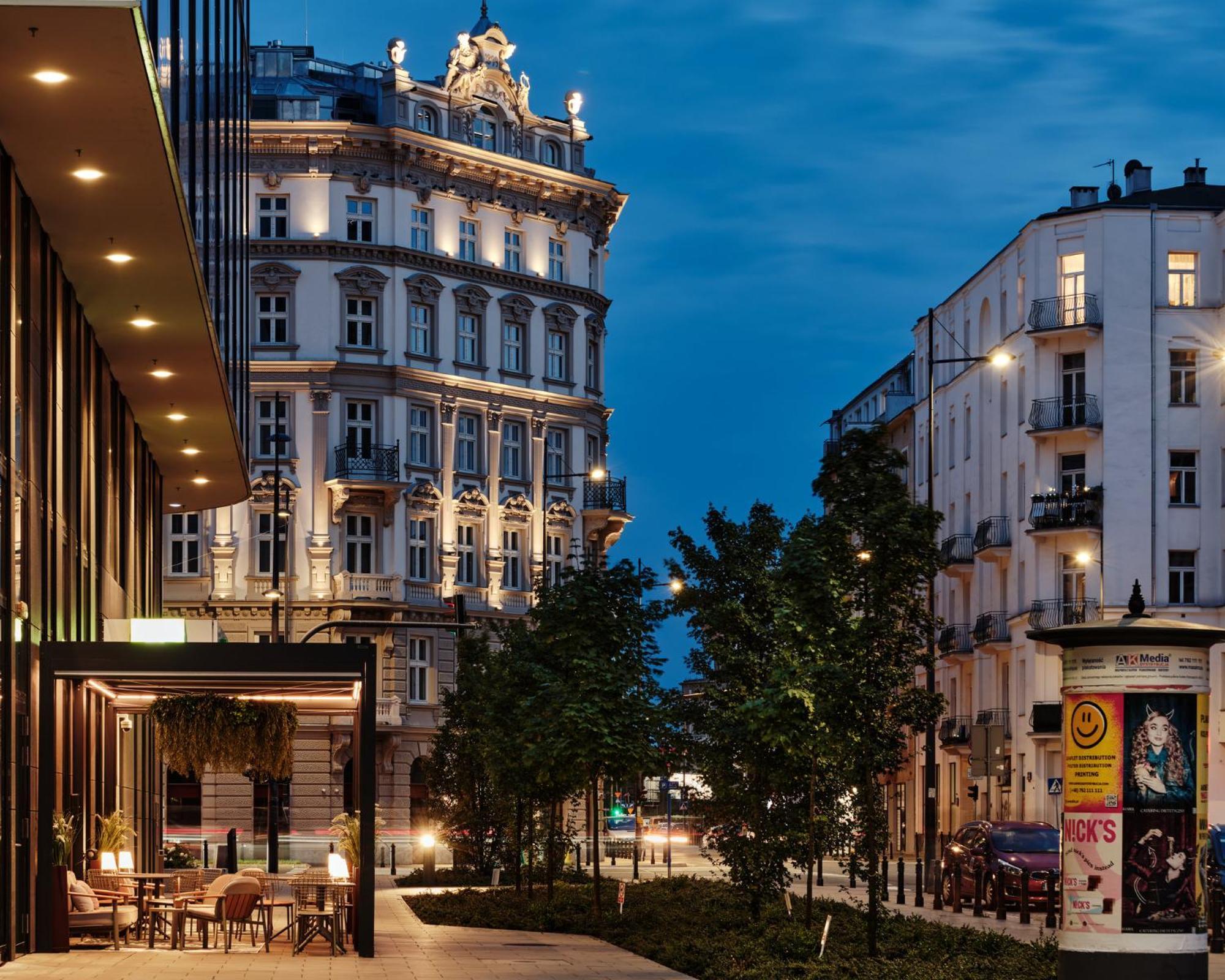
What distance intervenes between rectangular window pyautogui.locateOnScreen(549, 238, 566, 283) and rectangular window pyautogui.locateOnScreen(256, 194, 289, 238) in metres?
11.1

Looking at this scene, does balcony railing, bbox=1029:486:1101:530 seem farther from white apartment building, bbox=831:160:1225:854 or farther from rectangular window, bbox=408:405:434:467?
rectangular window, bbox=408:405:434:467

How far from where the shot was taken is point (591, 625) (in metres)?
36.8

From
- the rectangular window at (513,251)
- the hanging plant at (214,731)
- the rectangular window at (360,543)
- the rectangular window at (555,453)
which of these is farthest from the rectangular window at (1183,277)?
the hanging plant at (214,731)

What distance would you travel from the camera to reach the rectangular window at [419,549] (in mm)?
80625

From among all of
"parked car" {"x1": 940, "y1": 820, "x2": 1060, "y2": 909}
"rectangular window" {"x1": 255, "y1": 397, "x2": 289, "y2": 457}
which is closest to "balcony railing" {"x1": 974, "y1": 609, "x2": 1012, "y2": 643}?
"rectangular window" {"x1": 255, "y1": 397, "x2": 289, "y2": 457}

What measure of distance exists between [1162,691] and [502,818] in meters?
29.7

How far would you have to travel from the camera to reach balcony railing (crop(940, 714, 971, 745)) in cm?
8038

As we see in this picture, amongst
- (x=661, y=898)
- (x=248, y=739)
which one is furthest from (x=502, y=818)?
(x=248, y=739)

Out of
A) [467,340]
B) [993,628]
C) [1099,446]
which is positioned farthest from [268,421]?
[1099,446]

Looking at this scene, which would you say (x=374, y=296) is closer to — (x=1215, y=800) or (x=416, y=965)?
(x=1215, y=800)

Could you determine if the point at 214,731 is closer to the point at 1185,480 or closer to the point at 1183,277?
the point at 1185,480

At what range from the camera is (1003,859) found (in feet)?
137

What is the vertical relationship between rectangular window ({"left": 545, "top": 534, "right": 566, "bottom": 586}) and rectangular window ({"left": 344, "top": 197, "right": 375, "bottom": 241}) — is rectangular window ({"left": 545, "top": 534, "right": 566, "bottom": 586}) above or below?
below

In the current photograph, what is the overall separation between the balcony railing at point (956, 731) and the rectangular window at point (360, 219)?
88.0 feet
